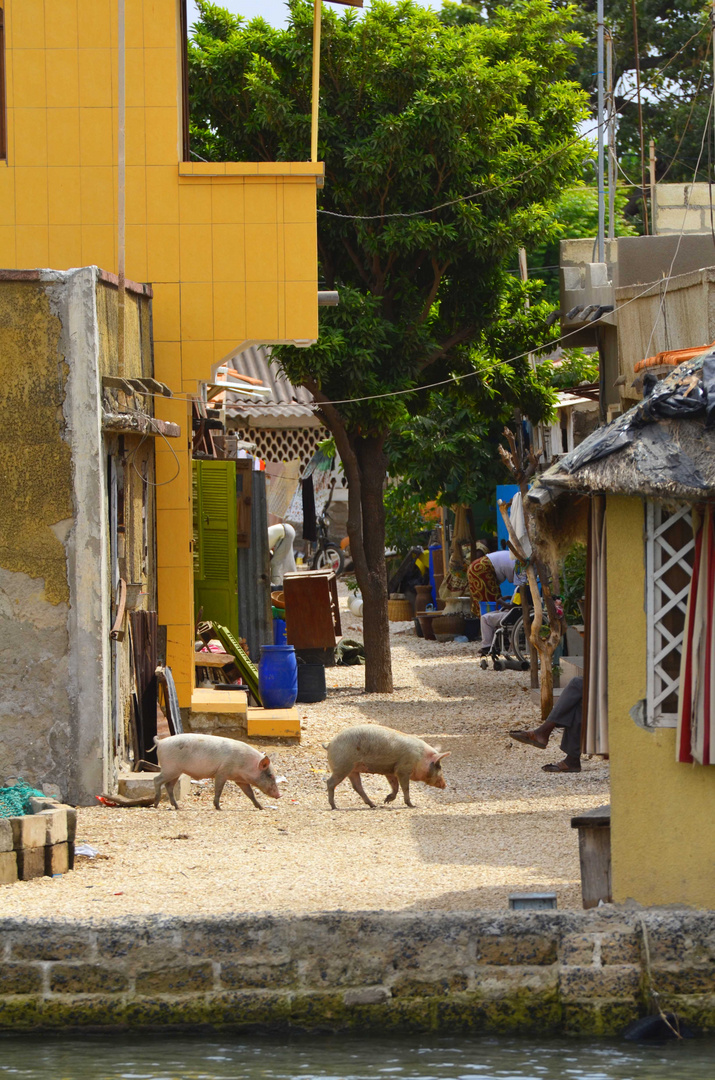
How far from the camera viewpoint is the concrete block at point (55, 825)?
878cm

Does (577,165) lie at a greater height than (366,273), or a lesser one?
greater

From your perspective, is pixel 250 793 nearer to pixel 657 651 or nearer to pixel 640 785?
pixel 640 785

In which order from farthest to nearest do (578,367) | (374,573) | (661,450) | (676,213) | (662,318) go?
(578,367) < (676,213) < (374,573) < (662,318) < (661,450)

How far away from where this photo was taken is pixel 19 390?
36.7 ft

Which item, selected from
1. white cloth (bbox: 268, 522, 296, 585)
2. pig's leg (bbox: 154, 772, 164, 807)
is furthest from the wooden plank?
white cloth (bbox: 268, 522, 296, 585)

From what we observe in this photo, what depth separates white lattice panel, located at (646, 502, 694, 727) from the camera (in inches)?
289

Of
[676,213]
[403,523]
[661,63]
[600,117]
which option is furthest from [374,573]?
[661,63]

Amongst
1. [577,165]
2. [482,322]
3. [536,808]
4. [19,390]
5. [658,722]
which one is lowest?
[536,808]

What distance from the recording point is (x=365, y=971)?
6902 millimetres

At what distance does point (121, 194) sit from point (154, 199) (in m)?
1.35

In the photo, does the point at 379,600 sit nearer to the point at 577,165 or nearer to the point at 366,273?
the point at 366,273

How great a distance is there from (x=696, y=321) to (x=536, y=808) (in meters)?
4.42

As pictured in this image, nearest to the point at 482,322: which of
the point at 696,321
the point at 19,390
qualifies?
the point at 696,321

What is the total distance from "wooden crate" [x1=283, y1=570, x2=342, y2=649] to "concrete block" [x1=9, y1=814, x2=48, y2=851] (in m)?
10.9
